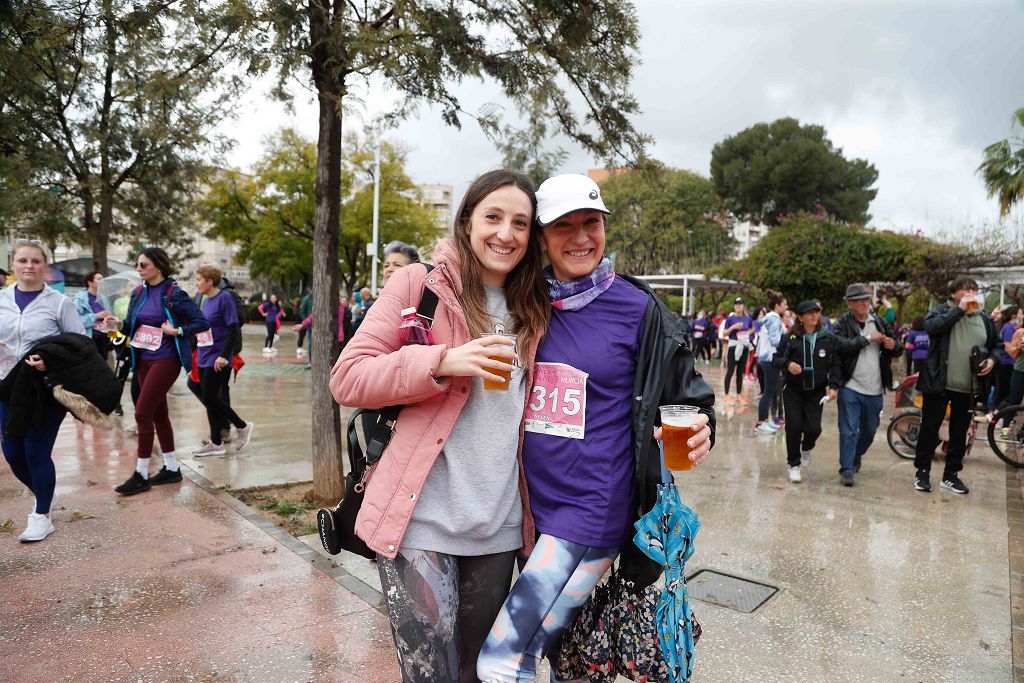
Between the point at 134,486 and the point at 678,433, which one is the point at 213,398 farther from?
the point at 678,433

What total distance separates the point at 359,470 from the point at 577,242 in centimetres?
88

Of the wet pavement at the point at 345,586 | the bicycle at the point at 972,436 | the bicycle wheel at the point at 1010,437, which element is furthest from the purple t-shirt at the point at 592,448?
the bicycle wheel at the point at 1010,437

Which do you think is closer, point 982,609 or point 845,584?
point 982,609

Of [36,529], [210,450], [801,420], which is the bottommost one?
[210,450]

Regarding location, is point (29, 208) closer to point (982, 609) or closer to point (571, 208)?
point (571, 208)

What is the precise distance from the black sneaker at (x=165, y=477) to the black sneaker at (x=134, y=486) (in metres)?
0.13

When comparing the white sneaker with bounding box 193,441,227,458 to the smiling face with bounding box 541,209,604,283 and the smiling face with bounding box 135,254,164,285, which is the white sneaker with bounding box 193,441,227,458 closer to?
the smiling face with bounding box 135,254,164,285

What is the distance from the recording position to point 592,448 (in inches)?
71.6

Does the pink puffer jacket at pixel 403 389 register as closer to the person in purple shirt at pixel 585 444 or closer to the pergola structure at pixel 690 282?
the person in purple shirt at pixel 585 444

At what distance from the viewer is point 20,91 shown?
4738 mm

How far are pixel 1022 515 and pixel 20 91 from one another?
320 inches

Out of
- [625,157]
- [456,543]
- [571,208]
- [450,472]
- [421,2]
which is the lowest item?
[456,543]

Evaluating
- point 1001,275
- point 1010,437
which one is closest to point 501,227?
point 1010,437

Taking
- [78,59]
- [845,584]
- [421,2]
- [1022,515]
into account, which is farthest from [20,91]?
[1022,515]
